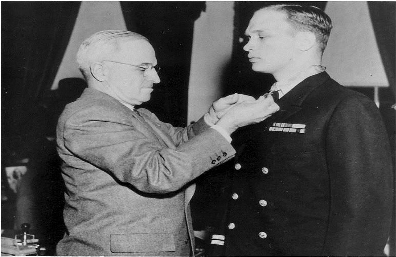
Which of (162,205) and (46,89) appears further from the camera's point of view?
(46,89)

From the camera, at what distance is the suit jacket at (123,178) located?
1.61 metres

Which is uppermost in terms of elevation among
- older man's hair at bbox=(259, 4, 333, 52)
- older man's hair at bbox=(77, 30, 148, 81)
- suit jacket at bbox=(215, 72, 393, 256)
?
older man's hair at bbox=(259, 4, 333, 52)

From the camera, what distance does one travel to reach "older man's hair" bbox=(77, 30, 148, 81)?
1.88 meters

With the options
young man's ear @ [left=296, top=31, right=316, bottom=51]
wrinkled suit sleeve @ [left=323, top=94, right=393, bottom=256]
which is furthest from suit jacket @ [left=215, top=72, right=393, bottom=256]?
young man's ear @ [left=296, top=31, right=316, bottom=51]

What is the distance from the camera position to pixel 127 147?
1.63 m

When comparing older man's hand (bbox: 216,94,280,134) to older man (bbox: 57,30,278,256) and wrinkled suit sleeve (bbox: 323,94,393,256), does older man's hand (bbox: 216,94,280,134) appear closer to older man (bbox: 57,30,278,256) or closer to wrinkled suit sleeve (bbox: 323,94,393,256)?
older man (bbox: 57,30,278,256)

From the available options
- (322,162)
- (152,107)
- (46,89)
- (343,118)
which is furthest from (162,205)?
(46,89)

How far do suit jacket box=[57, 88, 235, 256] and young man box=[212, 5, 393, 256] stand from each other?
0.26m

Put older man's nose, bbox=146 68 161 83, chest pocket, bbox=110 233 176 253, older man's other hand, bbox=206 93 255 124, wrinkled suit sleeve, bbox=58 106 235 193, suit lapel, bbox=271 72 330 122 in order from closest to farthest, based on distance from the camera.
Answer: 1. wrinkled suit sleeve, bbox=58 106 235 193
2. chest pocket, bbox=110 233 176 253
3. suit lapel, bbox=271 72 330 122
4. older man's nose, bbox=146 68 161 83
5. older man's other hand, bbox=206 93 255 124

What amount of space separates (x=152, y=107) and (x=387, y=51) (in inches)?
62.8

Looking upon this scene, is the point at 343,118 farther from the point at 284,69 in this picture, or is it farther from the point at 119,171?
the point at 119,171

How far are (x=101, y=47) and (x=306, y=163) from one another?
3.28ft

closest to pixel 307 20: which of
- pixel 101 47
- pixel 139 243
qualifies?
pixel 101 47

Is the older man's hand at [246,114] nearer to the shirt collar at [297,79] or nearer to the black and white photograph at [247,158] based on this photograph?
the black and white photograph at [247,158]
